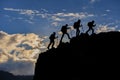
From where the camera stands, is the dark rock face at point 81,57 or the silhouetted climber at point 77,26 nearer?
the dark rock face at point 81,57

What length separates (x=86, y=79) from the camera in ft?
144

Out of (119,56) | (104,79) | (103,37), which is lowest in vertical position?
(104,79)

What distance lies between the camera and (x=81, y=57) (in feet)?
151

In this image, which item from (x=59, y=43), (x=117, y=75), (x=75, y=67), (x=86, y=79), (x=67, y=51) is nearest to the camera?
(x=117, y=75)

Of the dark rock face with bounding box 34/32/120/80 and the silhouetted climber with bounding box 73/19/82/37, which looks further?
the silhouetted climber with bounding box 73/19/82/37

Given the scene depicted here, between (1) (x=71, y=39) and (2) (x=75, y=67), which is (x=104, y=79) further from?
(1) (x=71, y=39)

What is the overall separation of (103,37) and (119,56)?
3.99 m

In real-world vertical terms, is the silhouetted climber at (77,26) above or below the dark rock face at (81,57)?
above

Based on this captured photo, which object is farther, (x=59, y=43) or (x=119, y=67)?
(x=59, y=43)

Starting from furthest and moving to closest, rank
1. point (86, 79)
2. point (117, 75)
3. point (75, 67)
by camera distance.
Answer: point (75, 67) < point (86, 79) < point (117, 75)

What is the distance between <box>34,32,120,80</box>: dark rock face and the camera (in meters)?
43.0

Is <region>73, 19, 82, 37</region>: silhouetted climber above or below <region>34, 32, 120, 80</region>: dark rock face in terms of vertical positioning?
above

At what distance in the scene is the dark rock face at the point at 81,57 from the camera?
141ft

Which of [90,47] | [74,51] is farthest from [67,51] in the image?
[90,47]
